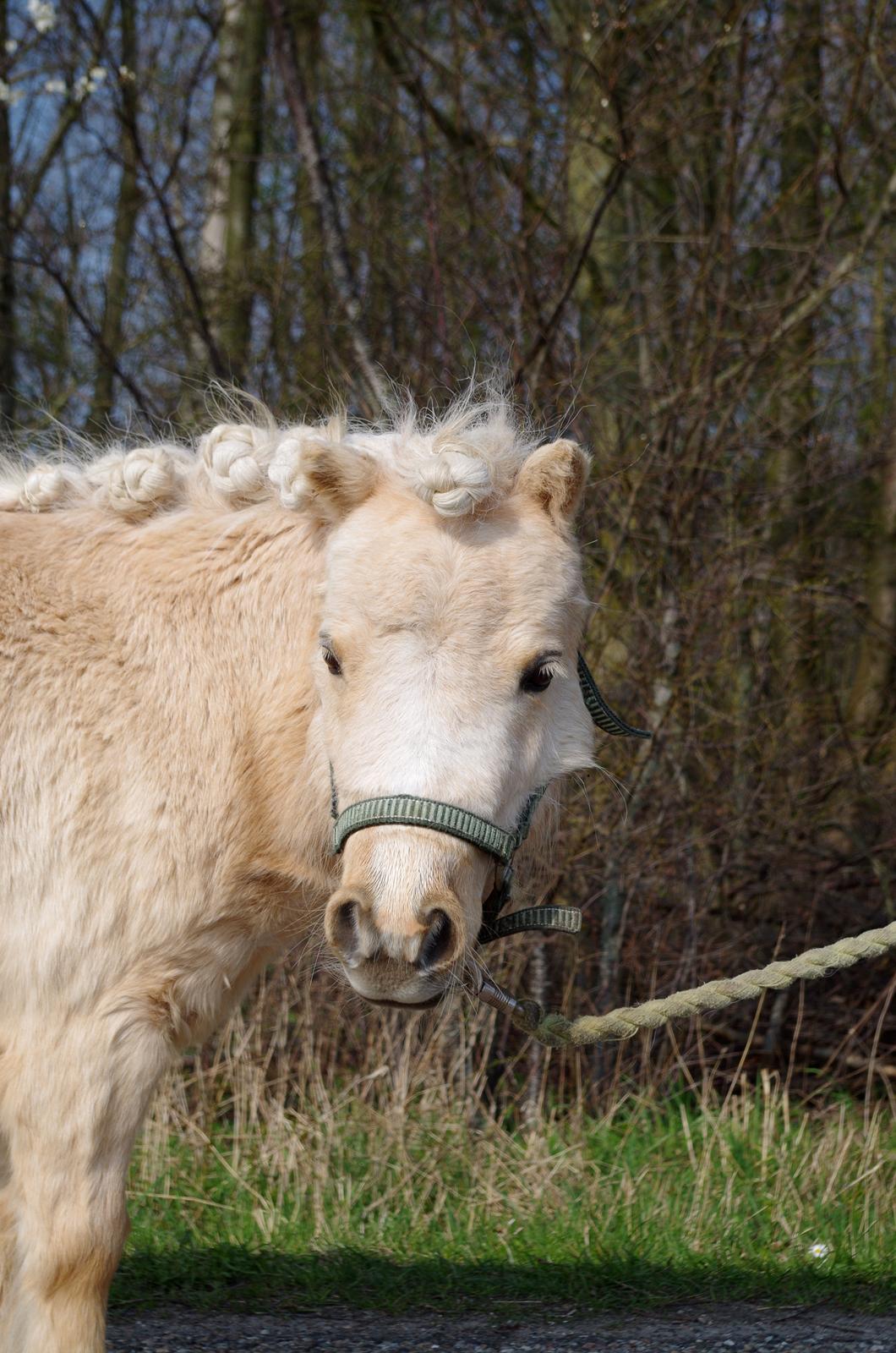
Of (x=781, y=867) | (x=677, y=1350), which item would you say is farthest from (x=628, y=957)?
(x=677, y=1350)

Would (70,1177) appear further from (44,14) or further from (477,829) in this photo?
(44,14)

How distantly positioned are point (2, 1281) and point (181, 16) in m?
8.87

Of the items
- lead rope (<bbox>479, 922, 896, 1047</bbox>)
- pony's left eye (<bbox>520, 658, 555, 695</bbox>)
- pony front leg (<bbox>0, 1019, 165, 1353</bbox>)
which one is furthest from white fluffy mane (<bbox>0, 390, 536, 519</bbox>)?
pony front leg (<bbox>0, 1019, 165, 1353</bbox>)

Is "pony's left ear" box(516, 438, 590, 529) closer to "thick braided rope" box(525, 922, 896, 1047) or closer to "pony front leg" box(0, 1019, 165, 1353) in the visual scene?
"thick braided rope" box(525, 922, 896, 1047)

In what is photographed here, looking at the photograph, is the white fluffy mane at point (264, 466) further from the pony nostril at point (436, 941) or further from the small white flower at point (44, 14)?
the small white flower at point (44, 14)

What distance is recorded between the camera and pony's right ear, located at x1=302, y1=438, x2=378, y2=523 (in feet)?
8.43

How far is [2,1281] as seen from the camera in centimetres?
257

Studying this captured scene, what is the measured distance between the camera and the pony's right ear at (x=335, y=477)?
2.57 m

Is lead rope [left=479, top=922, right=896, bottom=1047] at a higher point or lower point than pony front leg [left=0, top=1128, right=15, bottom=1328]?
higher

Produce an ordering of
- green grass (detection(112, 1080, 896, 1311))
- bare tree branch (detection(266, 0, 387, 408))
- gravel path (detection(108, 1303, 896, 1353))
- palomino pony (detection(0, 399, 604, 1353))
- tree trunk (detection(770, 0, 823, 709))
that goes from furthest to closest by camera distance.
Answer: tree trunk (detection(770, 0, 823, 709))
bare tree branch (detection(266, 0, 387, 408))
green grass (detection(112, 1080, 896, 1311))
gravel path (detection(108, 1303, 896, 1353))
palomino pony (detection(0, 399, 604, 1353))

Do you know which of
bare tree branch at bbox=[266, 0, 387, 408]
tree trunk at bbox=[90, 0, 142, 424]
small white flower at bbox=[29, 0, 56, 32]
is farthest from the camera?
small white flower at bbox=[29, 0, 56, 32]

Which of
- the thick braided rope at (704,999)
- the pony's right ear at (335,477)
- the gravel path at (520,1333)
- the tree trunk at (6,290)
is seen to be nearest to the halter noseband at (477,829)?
the thick braided rope at (704,999)

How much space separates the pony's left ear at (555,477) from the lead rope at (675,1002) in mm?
1040

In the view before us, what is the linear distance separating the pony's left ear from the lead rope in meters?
1.04
